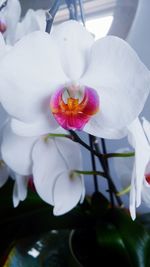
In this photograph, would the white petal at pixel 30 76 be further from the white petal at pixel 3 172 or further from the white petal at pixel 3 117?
the white petal at pixel 3 172

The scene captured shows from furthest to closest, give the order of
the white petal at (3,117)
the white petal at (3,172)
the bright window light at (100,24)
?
the bright window light at (100,24) → the white petal at (3,172) → the white petal at (3,117)

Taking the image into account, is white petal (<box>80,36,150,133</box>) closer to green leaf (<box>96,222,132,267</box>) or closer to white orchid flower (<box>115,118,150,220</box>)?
white orchid flower (<box>115,118,150,220</box>)

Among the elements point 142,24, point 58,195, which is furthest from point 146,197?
point 142,24

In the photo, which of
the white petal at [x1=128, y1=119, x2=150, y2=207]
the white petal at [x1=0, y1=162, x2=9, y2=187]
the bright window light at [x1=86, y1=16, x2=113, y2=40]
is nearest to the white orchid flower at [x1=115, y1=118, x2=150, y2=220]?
the white petal at [x1=128, y1=119, x2=150, y2=207]

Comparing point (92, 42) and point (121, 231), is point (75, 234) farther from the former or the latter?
point (92, 42)

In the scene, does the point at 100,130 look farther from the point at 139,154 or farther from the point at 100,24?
the point at 100,24

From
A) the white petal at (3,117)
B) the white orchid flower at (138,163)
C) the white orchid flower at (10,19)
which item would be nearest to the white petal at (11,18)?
the white orchid flower at (10,19)
